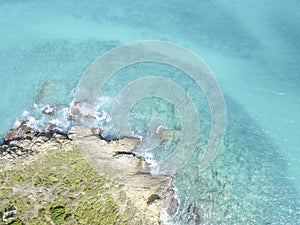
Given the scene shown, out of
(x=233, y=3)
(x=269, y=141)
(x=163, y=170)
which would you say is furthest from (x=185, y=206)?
(x=233, y=3)

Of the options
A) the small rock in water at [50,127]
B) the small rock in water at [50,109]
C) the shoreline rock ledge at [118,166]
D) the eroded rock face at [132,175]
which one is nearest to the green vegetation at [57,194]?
the shoreline rock ledge at [118,166]

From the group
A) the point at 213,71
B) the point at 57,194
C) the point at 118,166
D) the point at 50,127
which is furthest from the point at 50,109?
the point at 213,71

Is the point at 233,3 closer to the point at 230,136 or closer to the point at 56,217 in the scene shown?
the point at 230,136

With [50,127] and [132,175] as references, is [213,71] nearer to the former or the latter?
[132,175]

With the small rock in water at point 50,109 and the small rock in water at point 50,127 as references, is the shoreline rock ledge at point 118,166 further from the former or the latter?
the small rock in water at point 50,109

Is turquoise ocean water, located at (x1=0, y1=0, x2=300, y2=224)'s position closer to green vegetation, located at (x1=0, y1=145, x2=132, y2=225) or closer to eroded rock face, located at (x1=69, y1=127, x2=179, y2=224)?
eroded rock face, located at (x1=69, y1=127, x2=179, y2=224)

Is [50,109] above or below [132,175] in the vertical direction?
above

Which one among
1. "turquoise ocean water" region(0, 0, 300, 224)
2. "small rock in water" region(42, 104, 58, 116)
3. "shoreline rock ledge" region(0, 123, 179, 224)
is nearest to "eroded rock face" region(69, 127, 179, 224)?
"shoreline rock ledge" region(0, 123, 179, 224)
